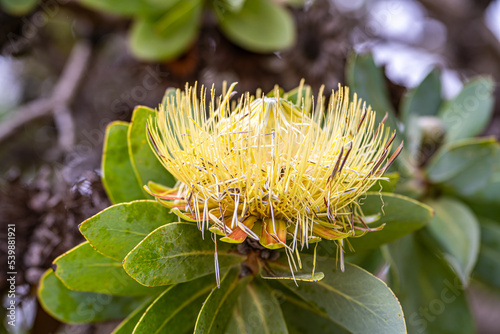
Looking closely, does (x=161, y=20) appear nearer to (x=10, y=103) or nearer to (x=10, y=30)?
(x=10, y=30)

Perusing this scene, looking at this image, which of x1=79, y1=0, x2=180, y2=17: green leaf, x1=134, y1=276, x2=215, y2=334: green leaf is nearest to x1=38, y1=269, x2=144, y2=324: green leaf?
x1=134, y1=276, x2=215, y2=334: green leaf

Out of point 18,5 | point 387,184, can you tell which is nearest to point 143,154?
point 387,184

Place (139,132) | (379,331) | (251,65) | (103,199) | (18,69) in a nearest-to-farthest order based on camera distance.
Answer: (379,331) → (139,132) → (103,199) → (251,65) → (18,69)

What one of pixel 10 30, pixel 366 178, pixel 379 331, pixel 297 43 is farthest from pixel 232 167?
pixel 10 30

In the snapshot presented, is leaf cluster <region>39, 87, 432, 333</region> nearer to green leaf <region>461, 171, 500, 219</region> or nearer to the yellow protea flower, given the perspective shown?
the yellow protea flower

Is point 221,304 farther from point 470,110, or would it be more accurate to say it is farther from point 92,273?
point 470,110
